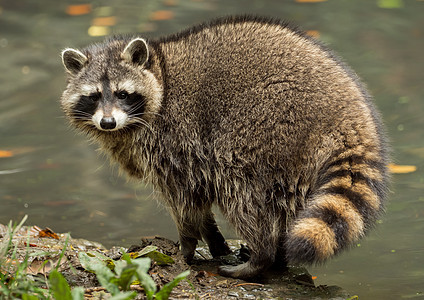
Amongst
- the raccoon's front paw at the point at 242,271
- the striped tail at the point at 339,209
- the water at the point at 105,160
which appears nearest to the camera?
the striped tail at the point at 339,209

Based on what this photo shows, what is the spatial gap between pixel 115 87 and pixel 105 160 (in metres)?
2.75

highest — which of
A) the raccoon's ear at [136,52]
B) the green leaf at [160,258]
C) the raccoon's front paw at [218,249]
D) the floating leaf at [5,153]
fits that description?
the raccoon's ear at [136,52]

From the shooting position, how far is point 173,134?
16.2ft

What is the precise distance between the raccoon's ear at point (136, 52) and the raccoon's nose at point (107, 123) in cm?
55

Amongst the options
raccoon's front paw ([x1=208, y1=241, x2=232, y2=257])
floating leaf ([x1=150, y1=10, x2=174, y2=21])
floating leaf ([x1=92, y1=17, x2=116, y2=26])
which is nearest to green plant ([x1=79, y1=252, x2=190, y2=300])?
raccoon's front paw ([x1=208, y1=241, x2=232, y2=257])

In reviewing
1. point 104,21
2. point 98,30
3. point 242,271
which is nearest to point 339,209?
point 242,271

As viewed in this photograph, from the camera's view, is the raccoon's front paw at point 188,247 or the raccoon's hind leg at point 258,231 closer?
the raccoon's hind leg at point 258,231

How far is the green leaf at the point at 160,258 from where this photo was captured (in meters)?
4.59

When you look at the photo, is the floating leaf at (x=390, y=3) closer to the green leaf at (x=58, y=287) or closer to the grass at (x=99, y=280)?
the grass at (x=99, y=280)

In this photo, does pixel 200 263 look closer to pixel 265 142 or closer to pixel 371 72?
pixel 265 142

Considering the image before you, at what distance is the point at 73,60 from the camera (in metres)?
5.20

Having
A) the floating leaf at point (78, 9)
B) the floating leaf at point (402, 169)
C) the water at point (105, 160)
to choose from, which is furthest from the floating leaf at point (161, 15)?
the floating leaf at point (402, 169)

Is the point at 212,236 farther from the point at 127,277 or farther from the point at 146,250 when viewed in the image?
the point at 127,277

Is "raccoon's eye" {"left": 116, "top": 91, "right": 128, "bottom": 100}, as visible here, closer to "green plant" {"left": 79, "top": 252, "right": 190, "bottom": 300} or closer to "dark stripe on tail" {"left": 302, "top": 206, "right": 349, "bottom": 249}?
"green plant" {"left": 79, "top": 252, "right": 190, "bottom": 300}
